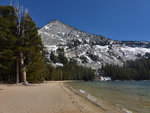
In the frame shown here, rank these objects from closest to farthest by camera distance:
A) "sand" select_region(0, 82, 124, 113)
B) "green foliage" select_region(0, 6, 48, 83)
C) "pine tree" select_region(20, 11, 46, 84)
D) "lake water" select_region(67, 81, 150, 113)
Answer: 1. "sand" select_region(0, 82, 124, 113)
2. "lake water" select_region(67, 81, 150, 113)
3. "green foliage" select_region(0, 6, 48, 83)
4. "pine tree" select_region(20, 11, 46, 84)

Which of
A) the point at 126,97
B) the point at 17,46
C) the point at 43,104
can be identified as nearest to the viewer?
the point at 43,104

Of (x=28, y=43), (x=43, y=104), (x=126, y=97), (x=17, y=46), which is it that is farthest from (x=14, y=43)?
(x=126, y=97)

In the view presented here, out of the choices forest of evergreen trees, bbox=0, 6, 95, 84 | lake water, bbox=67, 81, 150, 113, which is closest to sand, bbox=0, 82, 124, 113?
lake water, bbox=67, 81, 150, 113

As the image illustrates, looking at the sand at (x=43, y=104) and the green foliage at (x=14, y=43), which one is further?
the green foliage at (x=14, y=43)

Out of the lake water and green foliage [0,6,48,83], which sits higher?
green foliage [0,6,48,83]

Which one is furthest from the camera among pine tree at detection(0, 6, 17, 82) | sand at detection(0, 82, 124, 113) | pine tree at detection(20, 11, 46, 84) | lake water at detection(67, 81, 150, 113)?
pine tree at detection(20, 11, 46, 84)

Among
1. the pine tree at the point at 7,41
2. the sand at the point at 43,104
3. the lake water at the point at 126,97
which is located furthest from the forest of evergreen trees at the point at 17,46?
the sand at the point at 43,104

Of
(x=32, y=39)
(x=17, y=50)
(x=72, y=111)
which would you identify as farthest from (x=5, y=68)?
(x=72, y=111)

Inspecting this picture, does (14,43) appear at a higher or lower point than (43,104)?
higher

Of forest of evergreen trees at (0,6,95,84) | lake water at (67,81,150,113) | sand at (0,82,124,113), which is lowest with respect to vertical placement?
lake water at (67,81,150,113)

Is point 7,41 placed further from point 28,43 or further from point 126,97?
point 126,97

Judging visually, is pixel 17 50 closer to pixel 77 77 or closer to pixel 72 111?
pixel 72 111

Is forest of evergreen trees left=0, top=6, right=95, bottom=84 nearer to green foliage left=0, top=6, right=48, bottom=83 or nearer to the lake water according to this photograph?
green foliage left=0, top=6, right=48, bottom=83

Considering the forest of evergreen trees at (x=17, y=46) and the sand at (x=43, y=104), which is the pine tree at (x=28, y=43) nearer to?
the forest of evergreen trees at (x=17, y=46)
